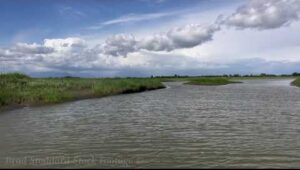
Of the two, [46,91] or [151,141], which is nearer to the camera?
[151,141]

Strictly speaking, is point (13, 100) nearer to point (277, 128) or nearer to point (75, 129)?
point (75, 129)

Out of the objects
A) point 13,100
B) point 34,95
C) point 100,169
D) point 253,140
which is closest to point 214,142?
point 253,140

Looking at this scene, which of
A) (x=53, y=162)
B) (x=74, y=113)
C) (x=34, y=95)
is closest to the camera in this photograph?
(x=53, y=162)

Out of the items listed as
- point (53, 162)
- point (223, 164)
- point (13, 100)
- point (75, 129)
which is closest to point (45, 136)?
point (75, 129)

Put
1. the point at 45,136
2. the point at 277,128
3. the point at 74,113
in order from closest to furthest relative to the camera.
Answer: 1. the point at 45,136
2. the point at 277,128
3. the point at 74,113

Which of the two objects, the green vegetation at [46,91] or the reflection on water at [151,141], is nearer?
the reflection on water at [151,141]

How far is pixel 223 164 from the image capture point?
1279cm

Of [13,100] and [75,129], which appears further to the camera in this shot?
[13,100]

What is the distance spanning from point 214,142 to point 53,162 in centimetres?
663

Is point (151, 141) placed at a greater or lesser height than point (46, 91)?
lesser

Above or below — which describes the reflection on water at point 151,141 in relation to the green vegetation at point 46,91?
below

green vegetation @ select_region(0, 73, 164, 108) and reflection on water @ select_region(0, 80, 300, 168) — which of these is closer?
reflection on water @ select_region(0, 80, 300, 168)

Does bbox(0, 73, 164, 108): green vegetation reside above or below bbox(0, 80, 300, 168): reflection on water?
above

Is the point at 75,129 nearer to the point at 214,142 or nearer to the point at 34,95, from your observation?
the point at 214,142
